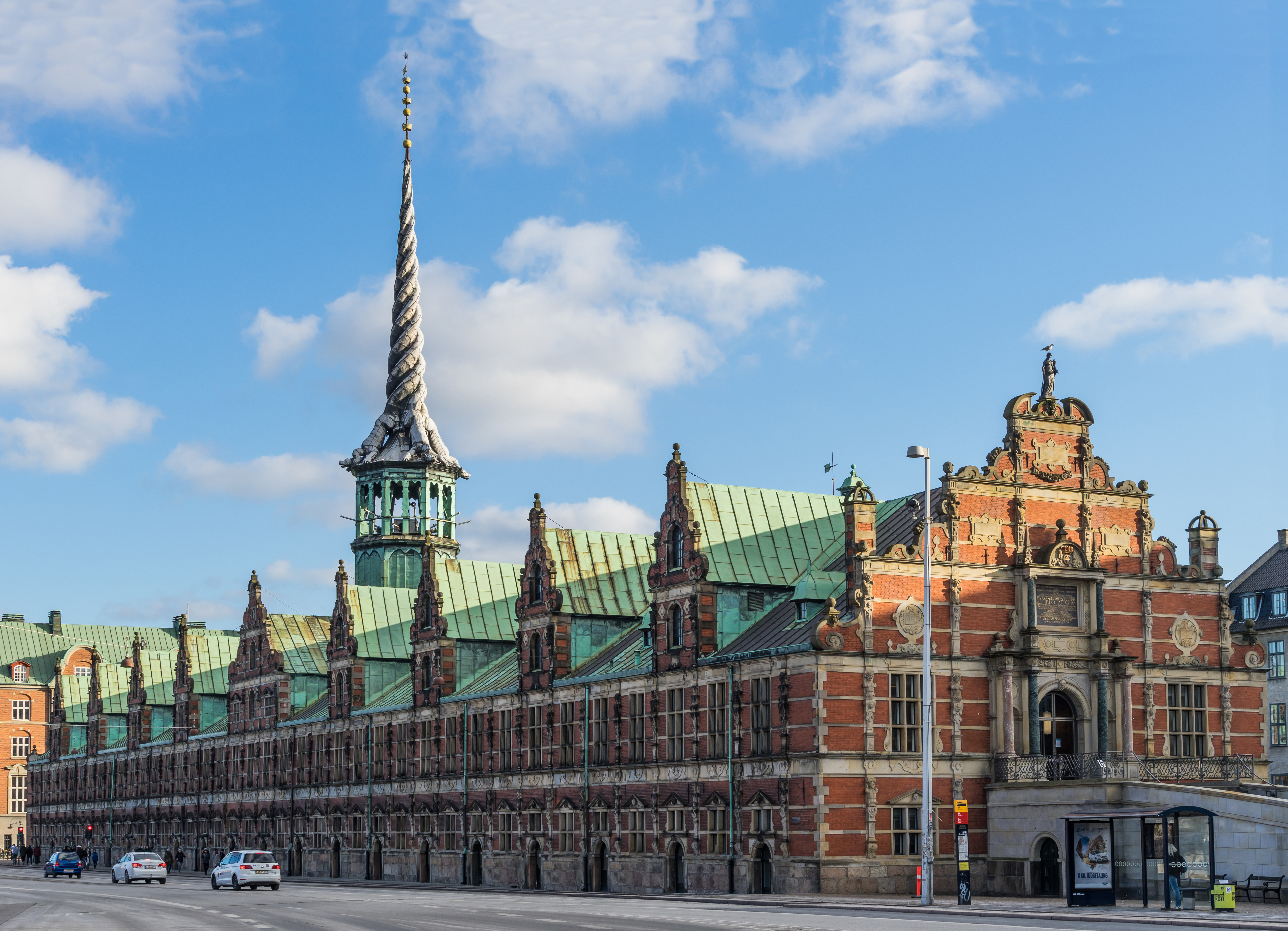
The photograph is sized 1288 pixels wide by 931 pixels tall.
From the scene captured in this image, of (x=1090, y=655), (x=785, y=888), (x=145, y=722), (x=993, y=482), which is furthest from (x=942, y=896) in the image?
(x=145, y=722)

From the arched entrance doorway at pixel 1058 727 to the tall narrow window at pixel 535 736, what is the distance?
2389 centimetres

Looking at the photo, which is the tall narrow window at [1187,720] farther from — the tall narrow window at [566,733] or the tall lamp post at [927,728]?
the tall narrow window at [566,733]

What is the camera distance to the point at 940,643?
213 feet

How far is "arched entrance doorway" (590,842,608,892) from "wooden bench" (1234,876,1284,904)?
28.9 metres

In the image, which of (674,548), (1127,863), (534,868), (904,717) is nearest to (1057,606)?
(904,717)

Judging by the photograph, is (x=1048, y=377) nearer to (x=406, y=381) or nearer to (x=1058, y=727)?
(x=1058, y=727)

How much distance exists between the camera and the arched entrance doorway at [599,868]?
74125mm

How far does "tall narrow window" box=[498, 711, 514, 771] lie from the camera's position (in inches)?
3238

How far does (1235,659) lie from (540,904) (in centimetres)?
3116

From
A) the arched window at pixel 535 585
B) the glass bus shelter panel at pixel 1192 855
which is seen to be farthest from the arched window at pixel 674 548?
the glass bus shelter panel at pixel 1192 855

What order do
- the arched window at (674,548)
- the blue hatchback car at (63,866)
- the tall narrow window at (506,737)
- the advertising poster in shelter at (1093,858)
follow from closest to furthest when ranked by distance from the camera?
1. the advertising poster in shelter at (1093,858)
2. the arched window at (674,548)
3. the tall narrow window at (506,737)
4. the blue hatchback car at (63,866)

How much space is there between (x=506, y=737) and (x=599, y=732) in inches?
344

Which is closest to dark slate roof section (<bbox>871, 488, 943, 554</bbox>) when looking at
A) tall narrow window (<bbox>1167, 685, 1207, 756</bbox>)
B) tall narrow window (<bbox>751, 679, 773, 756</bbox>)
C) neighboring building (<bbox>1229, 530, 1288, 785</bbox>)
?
tall narrow window (<bbox>751, 679, 773, 756</bbox>)

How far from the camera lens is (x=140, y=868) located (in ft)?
284
